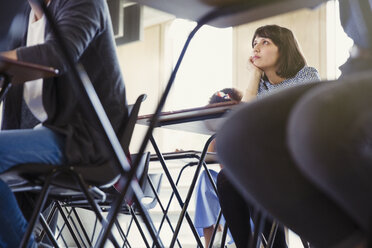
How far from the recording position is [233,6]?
0.63 metres

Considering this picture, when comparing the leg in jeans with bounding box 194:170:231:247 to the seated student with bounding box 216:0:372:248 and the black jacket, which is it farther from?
the seated student with bounding box 216:0:372:248

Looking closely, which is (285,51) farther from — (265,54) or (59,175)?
(59,175)

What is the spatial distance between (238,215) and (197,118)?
40 cm

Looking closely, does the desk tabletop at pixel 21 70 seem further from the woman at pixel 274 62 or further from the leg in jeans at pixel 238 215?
the woman at pixel 274 62

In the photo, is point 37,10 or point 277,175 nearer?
point 277,175

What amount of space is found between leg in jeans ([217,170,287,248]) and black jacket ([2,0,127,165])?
628mm

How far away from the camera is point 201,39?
6.55 m

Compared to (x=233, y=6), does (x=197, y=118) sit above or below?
below

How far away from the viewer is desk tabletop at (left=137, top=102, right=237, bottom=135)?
163 cm

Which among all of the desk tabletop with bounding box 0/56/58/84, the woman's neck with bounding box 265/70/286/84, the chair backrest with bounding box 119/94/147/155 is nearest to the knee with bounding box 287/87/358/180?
the desk tabletop with bounding box 0/56/58/84

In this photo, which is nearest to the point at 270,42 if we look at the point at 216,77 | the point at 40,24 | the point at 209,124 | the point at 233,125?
the point at 209,124

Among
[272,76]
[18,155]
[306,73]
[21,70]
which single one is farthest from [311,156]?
[272,76]

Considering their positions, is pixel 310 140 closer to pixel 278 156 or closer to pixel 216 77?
pixel 278 156

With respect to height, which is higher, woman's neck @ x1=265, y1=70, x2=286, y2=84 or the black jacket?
the black jacket
